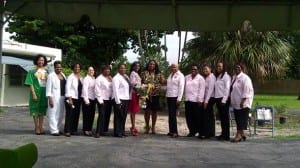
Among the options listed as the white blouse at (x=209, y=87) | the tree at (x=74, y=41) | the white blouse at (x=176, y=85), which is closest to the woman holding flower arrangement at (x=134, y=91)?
the white blouse at (x=176, y=85)

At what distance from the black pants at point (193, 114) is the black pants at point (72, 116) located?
283 cm

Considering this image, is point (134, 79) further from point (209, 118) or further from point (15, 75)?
point (15, 75)

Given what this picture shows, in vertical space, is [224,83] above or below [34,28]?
below

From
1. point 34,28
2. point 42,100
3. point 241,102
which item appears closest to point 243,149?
point 241,102

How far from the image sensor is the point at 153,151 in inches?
383

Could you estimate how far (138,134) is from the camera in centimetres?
1332

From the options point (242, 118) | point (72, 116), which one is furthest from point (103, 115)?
point (242, 118)

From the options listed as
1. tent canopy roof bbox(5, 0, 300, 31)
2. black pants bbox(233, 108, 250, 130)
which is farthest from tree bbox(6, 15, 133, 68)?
Answer: tent canopy roof bbox(5, 0, 300, 31)

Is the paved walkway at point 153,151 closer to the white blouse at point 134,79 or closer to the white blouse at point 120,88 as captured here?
the white blouse at point 120,88

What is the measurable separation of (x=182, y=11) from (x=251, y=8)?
2.31 feet

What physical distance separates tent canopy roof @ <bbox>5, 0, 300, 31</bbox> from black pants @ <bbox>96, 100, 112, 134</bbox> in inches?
295

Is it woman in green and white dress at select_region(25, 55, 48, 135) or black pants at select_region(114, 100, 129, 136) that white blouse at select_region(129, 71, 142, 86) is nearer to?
black pants at select_region(114, 100, 129, 136)

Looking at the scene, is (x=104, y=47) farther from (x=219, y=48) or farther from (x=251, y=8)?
(x=251, y=8)

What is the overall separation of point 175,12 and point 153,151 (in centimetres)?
496
